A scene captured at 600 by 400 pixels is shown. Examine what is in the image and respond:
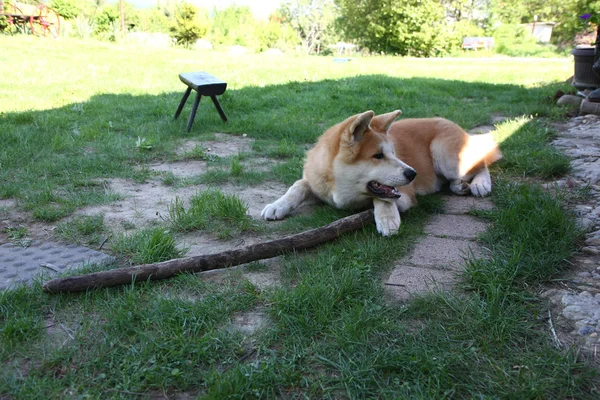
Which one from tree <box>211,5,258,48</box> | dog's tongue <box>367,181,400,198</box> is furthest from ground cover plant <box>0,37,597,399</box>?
tree <box>211,5,258,48</box>

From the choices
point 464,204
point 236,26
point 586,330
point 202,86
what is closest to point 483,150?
point 464,204

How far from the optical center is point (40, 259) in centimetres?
270

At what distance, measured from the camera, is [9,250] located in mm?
2803

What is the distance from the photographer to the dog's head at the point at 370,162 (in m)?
3.11

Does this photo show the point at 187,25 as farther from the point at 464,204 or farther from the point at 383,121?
the point at 464,204

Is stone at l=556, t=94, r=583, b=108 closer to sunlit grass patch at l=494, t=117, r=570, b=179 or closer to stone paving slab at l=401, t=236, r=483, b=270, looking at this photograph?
sunlit grass patch at l=494, t=117, r=570, b=179

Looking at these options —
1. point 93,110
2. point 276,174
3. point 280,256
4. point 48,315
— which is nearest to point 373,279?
point 280,256

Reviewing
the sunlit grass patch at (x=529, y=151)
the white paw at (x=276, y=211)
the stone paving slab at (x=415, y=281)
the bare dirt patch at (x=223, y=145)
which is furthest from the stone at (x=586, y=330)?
the bare dirt patch at (x=223, y=145)

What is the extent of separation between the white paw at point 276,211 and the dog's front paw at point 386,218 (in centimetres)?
66

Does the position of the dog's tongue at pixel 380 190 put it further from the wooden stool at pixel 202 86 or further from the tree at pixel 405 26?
the tree at pixel 405 26

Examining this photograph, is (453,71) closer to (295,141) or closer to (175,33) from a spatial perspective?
(295,141)

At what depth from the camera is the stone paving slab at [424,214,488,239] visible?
3.07 metres

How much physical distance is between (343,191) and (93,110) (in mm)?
4916

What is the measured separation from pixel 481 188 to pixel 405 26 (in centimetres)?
2131
